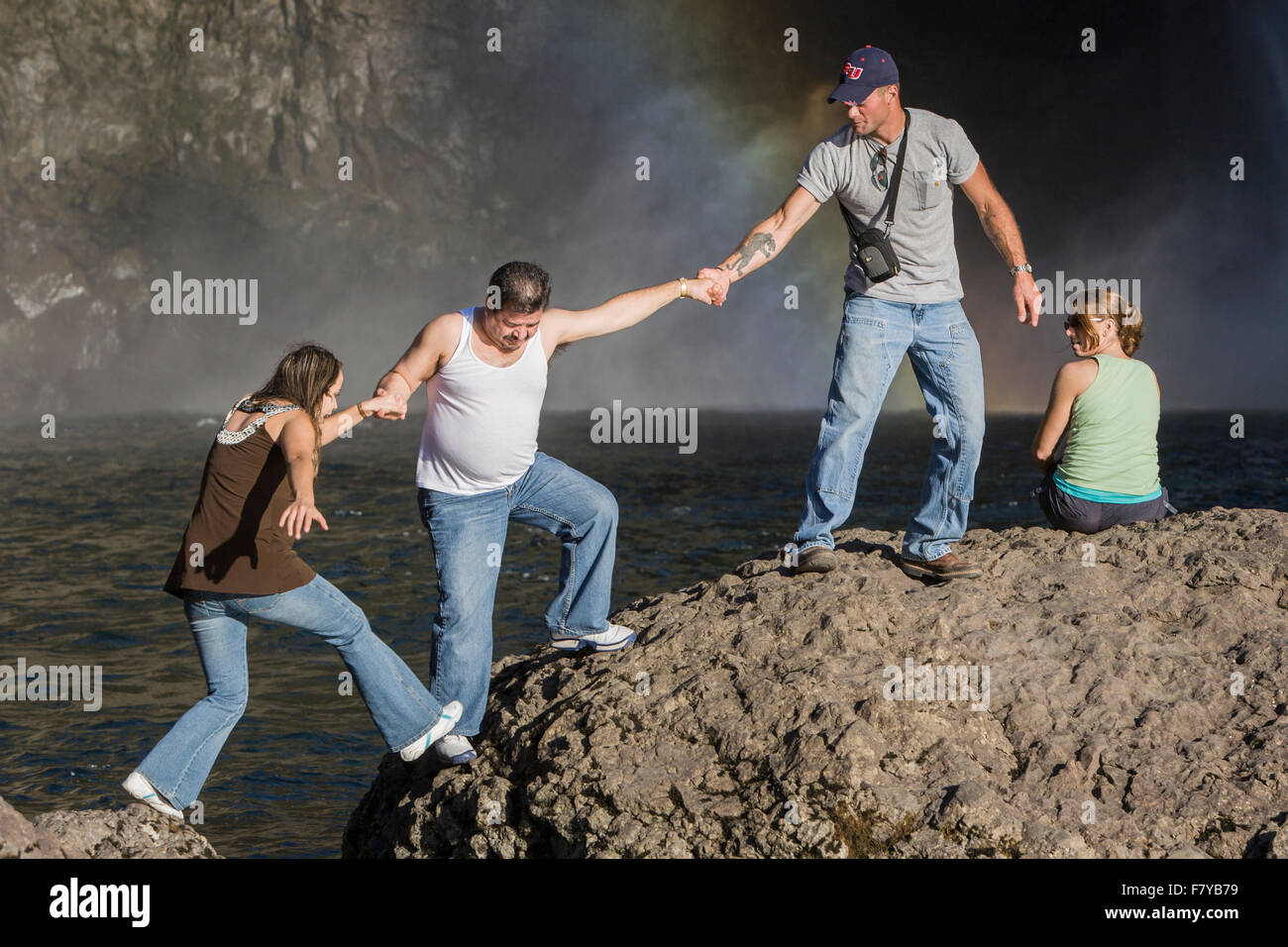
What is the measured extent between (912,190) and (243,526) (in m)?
3.87

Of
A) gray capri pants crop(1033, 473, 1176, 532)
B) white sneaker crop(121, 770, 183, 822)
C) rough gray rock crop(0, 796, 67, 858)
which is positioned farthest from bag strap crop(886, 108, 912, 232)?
rough gray rock crop(0, 796, 67, 858)

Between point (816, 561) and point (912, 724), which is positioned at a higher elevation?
point (816, 561)

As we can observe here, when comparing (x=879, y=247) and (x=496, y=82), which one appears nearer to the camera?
(x=879, y=247)

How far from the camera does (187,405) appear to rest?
12081 cm

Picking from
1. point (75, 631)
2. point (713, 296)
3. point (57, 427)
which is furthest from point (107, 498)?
point (57, 427)

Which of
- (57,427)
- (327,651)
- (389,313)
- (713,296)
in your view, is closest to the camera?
(713,296)

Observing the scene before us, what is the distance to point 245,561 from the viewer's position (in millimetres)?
5461

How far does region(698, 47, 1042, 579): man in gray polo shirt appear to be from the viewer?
6.49 m

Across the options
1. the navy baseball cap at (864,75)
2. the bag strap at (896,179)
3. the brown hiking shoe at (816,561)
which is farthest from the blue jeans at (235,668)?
the navy baseball cap at (864,75)

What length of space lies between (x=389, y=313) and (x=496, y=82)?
81.9 feet

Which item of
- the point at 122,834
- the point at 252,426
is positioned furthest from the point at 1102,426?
the point at 122,834

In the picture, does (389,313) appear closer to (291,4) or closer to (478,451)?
(291,4)

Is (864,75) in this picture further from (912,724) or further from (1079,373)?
A: (912,724)

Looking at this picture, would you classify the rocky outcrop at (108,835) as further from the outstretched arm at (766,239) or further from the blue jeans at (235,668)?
the outstretched arm at (766,239)
